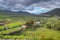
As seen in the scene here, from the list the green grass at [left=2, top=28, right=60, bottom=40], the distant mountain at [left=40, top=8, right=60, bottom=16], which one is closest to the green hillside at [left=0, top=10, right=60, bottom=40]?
the green grass at [left=2, top=28, right=60, bottom=40]

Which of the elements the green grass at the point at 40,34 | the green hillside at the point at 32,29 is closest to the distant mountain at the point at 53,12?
the green hillside at the point at 32,29

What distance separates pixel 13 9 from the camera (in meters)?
11.7

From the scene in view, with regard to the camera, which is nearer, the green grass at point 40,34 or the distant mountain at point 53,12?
the green grass at point 40,34

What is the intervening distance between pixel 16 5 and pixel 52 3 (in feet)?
8.53

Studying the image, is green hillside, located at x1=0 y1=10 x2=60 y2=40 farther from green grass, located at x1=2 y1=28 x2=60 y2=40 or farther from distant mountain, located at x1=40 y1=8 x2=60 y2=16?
distant mountain, located at x1=40 y1=8 x2=60 y2=16

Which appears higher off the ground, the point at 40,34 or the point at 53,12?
the point at 53,12

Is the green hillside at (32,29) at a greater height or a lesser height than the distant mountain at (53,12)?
lesser

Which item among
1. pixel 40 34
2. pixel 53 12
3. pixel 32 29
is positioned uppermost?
pixel 53 12

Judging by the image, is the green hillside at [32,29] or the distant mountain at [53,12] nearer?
the green hillside at [32,29]

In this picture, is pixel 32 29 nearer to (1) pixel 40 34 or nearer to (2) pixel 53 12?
(1) pixel 40 34

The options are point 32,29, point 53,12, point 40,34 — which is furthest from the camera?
point 53,12

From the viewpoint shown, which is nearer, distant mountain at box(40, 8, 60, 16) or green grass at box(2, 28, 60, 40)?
green grass at box(2, 28, 60, 40)

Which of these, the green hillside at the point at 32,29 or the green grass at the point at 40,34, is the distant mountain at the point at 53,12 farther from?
the green grass at the point at 40,34

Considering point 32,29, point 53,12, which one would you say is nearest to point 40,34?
point 32,29
